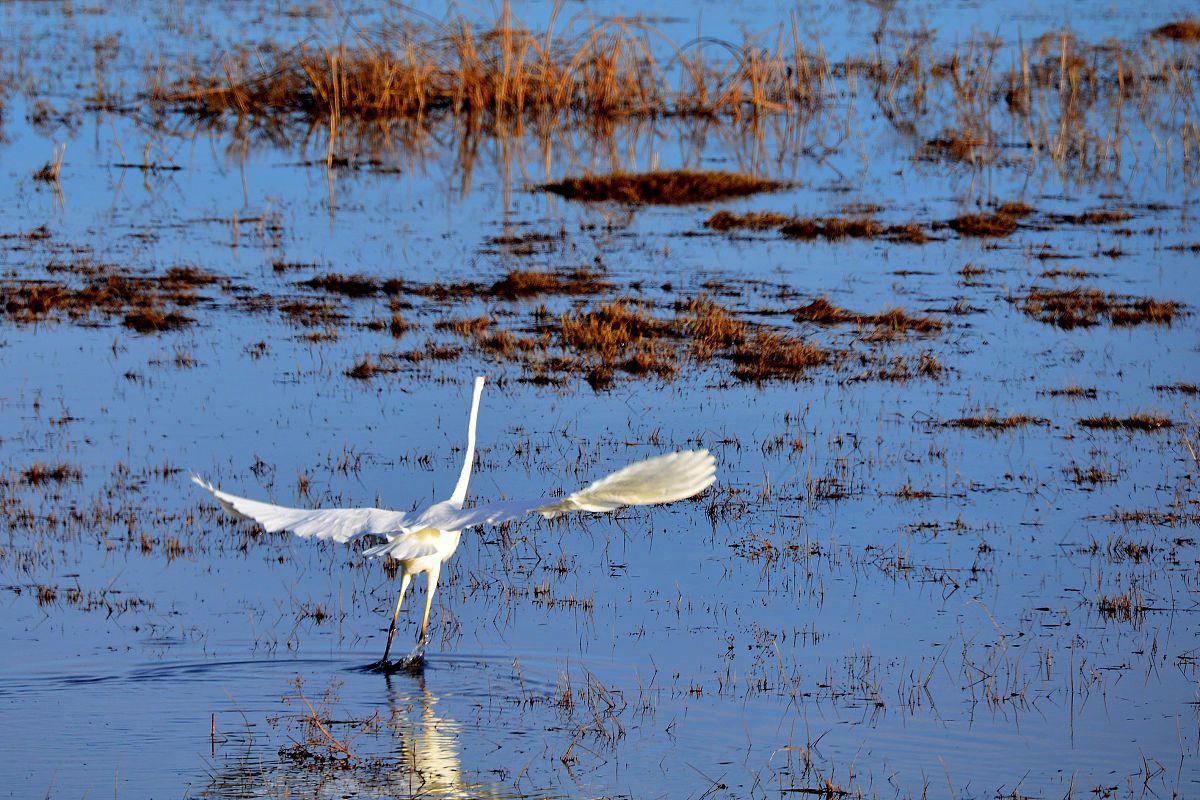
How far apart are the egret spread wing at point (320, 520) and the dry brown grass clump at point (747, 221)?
36.9ft

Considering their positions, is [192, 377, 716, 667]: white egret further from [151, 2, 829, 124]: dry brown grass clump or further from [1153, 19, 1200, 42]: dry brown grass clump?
[1153, 19, 1200, 42]: dry brown grass clump

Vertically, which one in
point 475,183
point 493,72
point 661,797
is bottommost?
point 661,797

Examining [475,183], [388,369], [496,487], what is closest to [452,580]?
[496,487]

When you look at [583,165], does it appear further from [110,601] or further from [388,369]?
[110,601]

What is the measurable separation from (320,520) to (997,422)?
5.50 metres

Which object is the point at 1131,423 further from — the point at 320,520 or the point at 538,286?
the point at 320,520

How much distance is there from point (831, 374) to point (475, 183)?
9189 millimetres

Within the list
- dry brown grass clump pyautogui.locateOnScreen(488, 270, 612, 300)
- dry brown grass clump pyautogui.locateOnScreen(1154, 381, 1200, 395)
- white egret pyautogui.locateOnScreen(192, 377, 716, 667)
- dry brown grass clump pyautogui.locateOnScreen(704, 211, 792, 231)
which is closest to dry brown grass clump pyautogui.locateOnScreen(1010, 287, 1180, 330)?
dry brown grass clump pyautogui.locateOnScreen(1154, 381, 1200, 395)

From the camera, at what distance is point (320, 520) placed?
6.41 m

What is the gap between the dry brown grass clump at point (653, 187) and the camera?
19.1 meters

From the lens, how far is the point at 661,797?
5496 mm

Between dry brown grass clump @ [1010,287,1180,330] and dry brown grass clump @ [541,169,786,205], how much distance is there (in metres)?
A: 5.85

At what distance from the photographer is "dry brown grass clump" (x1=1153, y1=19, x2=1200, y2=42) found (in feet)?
105

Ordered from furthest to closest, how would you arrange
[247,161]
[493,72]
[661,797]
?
[493,72], [247,161], [661,797]
